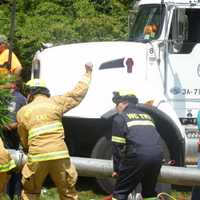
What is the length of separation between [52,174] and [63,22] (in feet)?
26.8

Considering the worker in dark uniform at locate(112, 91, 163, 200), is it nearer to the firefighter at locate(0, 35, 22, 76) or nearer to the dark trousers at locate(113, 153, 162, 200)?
the dark trousers at locate(113, 153, 162, 200)

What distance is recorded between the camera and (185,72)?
1063 centimetres

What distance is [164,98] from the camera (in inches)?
414

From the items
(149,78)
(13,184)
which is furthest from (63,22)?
(13,184)

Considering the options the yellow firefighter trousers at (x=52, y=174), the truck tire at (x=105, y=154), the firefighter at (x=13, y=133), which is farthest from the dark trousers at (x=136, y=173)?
the truck tire at (x=105, y=154)

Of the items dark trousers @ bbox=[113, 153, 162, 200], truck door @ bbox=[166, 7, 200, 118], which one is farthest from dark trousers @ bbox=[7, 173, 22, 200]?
truck door @ bbox=[166, 7, 200, 118]

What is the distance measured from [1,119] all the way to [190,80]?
3.50 meters

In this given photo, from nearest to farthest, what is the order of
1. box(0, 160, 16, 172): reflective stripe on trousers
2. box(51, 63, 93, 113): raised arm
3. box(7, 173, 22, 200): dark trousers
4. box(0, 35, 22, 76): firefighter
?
box(0, 160, 16, 172): reflective stripe on trousers, box(51, 63, 93, 113): raised arm, box(7, 173, 22, 200): dark trousers, box(0, 35, 22, 76): firefighter

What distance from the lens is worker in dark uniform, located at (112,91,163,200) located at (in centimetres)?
778

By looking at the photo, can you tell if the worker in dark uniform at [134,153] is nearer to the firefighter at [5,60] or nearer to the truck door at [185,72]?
the truck door at [185,72]

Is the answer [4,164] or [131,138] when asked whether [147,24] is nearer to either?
[131,138]

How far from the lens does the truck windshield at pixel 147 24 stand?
10781 millimetres

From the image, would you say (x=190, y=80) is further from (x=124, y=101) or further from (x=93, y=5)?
(x=93, y=5)

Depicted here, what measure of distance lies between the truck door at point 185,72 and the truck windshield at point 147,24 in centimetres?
33
